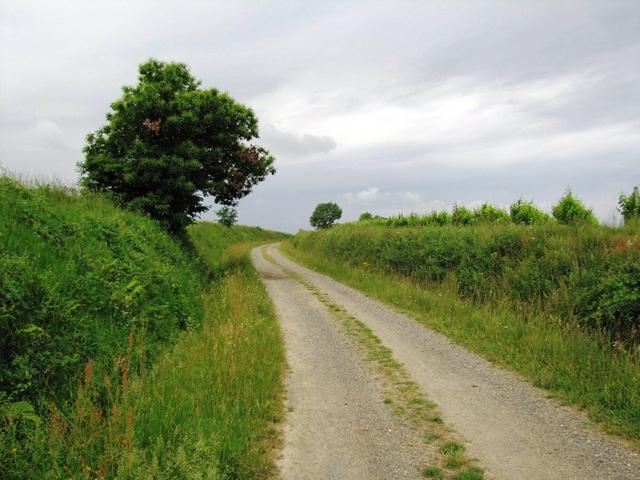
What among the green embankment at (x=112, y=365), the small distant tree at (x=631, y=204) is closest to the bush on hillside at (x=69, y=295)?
the green embankment at (x=112, y=365)

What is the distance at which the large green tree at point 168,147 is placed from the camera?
16.7 m

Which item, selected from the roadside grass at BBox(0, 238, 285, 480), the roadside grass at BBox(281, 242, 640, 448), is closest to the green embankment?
the roadside grass at BBox(0, 238, 285, 480)

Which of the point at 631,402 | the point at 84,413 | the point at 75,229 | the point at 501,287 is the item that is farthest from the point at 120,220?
the point at 631,402

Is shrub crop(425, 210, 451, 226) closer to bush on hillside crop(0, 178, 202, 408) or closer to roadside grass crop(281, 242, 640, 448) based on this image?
roadside grass crop(281, 242, 640, 448)

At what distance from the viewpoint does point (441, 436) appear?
520cm

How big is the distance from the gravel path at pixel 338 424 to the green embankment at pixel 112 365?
36 centimetres

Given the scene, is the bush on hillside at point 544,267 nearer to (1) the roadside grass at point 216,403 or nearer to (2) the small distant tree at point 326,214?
(1) the roadside grass at point 216,403

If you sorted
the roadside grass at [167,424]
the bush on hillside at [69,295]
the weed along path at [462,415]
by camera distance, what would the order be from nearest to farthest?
the roadside grass at [167,424], the weed along path at [462,415], the bush on hillside at [69,295]

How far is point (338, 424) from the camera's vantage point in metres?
5.57

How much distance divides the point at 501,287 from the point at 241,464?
33.5ft

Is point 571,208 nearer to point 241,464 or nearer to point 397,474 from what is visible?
point 397,474

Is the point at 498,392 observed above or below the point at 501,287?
below

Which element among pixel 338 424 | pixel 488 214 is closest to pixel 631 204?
pixel 488 214

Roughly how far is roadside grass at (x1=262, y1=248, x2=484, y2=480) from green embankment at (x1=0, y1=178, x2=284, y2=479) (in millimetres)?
1877
